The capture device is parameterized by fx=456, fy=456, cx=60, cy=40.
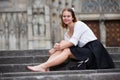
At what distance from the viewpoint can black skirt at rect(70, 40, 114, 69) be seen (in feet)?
24.4

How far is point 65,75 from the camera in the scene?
688 centimetres

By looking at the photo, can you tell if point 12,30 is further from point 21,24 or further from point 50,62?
point 50,62

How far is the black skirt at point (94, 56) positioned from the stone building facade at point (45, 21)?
893 cm

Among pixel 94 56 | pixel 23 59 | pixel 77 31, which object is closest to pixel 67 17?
pixel 77 31

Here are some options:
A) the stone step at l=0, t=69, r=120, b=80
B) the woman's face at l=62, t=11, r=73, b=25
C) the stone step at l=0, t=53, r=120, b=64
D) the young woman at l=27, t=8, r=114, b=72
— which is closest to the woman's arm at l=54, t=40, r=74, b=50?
the young woman at l=27, t=8, r=114, b=72

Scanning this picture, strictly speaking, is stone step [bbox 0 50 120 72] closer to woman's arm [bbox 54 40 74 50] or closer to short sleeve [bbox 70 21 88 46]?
woman's arm [bbox 54 40 74 50]

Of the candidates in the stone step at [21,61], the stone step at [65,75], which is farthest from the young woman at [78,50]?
the stone step at [65,75]

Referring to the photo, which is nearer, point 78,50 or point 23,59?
point 78,50

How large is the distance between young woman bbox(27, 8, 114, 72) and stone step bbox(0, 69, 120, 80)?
421 millimetres

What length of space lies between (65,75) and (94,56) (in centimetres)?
81

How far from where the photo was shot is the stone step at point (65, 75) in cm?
682

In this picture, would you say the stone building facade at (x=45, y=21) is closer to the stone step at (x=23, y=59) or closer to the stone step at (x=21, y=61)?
the stone step at (x=21, y=61)

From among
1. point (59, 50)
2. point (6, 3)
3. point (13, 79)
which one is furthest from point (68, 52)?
point (6, 3)

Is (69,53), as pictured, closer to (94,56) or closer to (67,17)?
(94,56)
